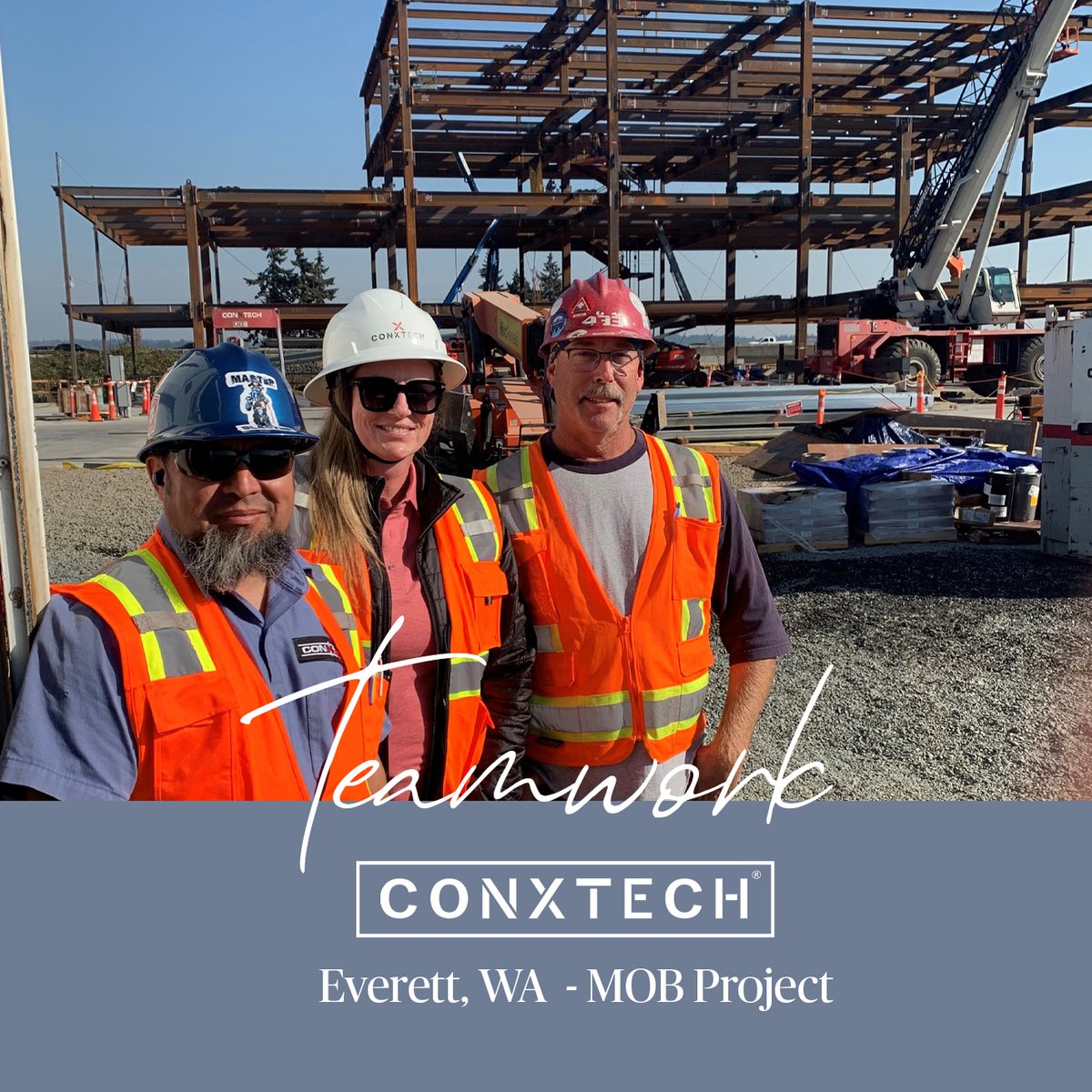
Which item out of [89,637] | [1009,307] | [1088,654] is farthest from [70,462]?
[1009,307]

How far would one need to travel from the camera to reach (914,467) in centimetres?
A: 1059

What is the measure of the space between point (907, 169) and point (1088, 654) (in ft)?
84.7

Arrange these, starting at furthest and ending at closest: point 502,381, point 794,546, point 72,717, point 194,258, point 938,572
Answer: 1. point 194,258
2. point 502,381
3. point 794,546
4. point 938,572
5. point 72,717

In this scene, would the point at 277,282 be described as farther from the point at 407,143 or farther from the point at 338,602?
the point at 338,602

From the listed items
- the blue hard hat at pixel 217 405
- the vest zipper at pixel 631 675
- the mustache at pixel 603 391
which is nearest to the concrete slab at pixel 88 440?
the mustache at pixel 603 391

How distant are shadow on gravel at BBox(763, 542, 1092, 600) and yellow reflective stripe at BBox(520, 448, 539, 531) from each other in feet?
18.7

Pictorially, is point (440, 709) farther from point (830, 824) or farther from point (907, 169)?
point (907, 169)

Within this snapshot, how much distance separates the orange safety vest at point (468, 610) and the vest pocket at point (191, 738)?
1.77 ft

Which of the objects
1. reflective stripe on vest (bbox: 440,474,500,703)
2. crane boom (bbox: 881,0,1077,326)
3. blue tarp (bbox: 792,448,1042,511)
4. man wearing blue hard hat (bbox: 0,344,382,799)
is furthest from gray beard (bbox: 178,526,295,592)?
crane boom (bbox: 881,0,1077,326)

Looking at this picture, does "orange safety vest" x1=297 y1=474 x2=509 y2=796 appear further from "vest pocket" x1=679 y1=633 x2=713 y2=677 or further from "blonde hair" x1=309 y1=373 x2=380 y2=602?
"vest pocket" x1=679 y1=633 x2=713 y2=677

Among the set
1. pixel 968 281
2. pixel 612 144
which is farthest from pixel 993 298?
pixel 612 144

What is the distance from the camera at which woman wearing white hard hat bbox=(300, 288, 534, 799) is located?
6.96 feet

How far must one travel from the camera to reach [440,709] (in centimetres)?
213

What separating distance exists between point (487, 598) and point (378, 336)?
0.71m
